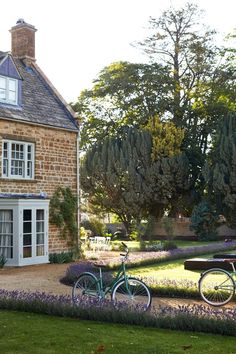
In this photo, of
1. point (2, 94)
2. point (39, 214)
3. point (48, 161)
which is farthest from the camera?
point (48, 161)

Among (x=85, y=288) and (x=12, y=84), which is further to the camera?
(x=12, y=84)

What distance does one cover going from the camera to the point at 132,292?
10.4 meters

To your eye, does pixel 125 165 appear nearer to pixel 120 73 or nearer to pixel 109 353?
pixel 120 73

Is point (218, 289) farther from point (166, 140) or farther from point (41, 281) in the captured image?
point (166, 140)

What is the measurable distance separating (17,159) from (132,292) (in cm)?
1163

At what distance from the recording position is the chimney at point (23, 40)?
24.6 metres

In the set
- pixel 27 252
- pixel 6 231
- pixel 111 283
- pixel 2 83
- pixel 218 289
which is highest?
pixel 2 83

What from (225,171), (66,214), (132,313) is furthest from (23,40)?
(132,313)

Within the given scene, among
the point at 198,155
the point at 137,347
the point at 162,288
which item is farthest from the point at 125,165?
the point at 137,347

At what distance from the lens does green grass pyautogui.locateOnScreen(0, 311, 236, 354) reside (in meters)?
7.27

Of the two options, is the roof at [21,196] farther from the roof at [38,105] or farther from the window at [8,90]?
the window at [8,90]

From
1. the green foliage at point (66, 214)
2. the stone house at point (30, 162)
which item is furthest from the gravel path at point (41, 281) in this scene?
the green foliage at point (66, 214)

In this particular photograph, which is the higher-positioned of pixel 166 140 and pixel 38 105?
pixel 166 140

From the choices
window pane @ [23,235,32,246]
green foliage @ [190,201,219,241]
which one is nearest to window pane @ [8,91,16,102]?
window pane @ [23,235,32,246]
